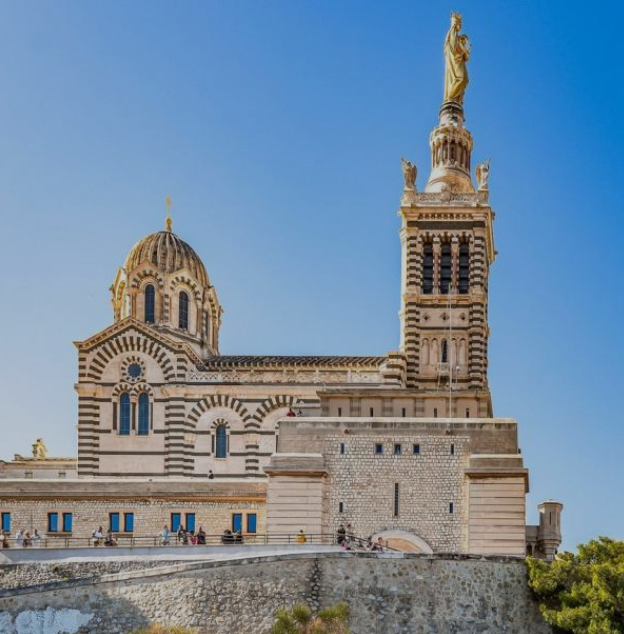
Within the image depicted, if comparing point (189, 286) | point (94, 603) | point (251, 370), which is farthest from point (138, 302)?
point (94, 603)

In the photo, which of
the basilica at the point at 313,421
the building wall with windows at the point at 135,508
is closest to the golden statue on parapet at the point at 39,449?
the basilica at the point at 313,421

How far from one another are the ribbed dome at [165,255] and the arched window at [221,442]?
8560 millimetres

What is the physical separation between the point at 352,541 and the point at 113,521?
31.5 feet

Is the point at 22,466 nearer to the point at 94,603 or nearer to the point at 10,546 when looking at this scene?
the point at 10,546

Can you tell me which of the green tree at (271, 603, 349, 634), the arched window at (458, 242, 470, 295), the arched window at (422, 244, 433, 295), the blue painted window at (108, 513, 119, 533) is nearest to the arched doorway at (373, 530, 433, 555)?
the green tree at (271, 603, 349, 634)

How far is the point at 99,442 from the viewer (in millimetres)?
61406

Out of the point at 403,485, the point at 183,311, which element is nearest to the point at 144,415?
the point at 183,311

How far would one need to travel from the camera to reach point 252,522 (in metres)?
53.7

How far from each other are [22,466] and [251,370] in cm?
1180

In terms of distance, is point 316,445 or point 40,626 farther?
point 316,445

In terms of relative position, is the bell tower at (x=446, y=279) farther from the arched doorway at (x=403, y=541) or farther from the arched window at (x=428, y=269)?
the arched doorway at (x=403, y=541)

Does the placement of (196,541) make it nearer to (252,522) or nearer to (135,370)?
(252,522)

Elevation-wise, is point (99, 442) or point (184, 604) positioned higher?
point (99, 442)

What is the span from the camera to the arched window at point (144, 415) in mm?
61594
